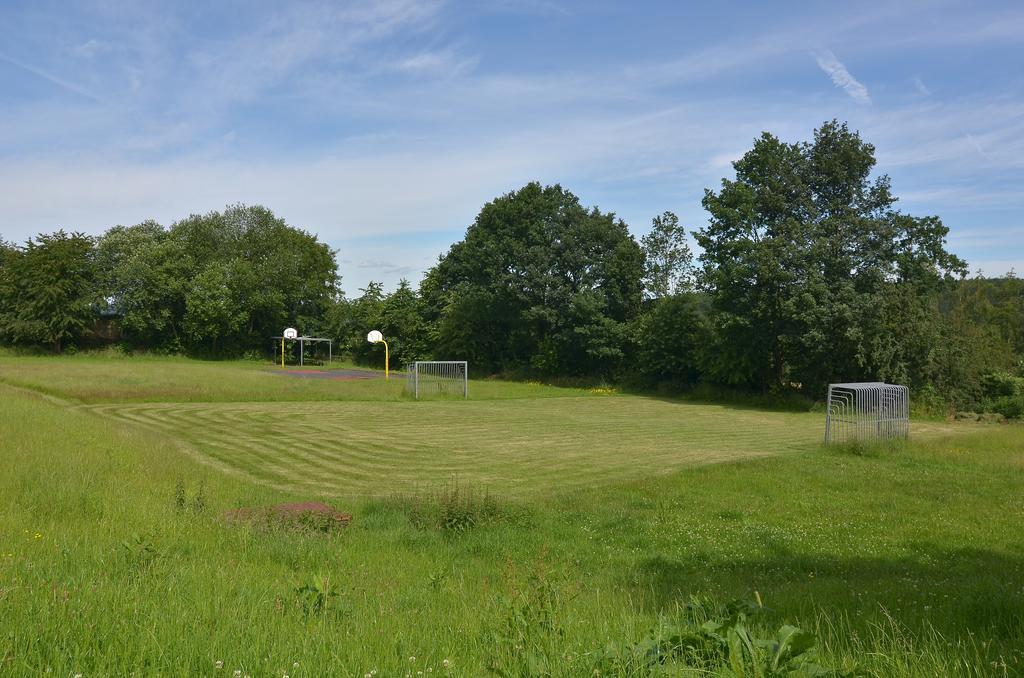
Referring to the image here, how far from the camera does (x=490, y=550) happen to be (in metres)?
8.56

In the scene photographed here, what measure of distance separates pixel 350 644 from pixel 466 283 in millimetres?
54532

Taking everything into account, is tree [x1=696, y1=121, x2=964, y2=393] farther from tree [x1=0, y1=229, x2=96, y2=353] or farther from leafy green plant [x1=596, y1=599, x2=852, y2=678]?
tree [x1=0, y1=229, x2=96, y2=353]

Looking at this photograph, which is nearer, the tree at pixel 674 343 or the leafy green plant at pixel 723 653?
the leafy green plant at pixel 723 653

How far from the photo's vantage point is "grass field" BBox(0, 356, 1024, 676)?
11.8 ft

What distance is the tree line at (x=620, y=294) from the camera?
3216 cm

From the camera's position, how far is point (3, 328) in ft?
206

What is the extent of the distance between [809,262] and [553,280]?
18.5m

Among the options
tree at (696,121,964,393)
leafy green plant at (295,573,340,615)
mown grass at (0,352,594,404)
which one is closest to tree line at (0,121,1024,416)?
tree at (696,121,964,393)

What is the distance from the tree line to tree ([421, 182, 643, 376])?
132 millimetres

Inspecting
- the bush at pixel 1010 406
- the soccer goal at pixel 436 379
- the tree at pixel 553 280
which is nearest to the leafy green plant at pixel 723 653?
the soccer goal at pixel 436 379

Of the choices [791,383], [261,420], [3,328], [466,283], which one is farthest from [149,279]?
[791,383]

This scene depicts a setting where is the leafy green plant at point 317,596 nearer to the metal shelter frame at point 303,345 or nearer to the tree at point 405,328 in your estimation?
the tree at point 405,328

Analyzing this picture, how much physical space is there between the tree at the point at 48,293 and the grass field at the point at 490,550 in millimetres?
50284

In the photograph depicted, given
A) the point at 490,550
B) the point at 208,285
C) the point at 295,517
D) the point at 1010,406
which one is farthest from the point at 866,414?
the point at 208,285
